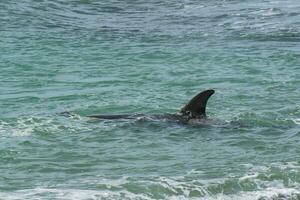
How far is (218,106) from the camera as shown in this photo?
15.6 m

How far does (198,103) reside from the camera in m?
13.4

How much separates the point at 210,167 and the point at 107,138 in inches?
89.0

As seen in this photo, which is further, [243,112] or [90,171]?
[243,112]

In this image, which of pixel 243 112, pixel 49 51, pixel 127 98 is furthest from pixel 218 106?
pixel 49 51

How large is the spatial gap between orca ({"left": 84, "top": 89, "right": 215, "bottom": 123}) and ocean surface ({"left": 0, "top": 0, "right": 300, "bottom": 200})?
235 mm

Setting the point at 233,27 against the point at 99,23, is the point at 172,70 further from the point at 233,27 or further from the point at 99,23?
the point at 99,23

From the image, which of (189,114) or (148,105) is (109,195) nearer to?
(189,114)

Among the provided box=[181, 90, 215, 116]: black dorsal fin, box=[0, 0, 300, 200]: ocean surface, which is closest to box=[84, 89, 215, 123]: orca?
box=[181, 90, 215, 116]: black dorsal fin

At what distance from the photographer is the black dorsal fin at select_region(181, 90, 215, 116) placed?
1335 cm

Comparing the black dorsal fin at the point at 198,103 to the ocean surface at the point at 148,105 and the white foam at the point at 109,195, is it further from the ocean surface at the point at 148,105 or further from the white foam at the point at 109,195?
the white foam at the point at 109,195

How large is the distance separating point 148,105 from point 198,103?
2.36 metres

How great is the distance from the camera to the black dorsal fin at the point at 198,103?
13352 millimetres

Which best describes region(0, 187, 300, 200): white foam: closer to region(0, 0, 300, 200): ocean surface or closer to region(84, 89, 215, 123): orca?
region(0, 0, 300, 200): ocean surface

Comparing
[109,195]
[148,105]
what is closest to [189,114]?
[148,105]
